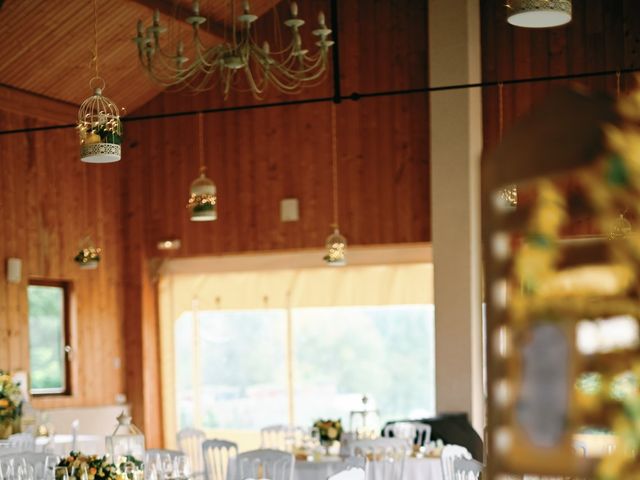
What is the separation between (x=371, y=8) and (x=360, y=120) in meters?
1.34

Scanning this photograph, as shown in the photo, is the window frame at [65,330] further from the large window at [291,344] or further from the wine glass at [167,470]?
the wine glass at [167,470]

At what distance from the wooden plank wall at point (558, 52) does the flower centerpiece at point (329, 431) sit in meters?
3.69

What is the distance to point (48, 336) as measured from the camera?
1230 centimetres

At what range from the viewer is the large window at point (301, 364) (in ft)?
Result: 41.9

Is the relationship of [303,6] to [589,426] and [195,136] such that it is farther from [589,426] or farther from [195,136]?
[589,426]

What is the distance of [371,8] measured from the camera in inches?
485

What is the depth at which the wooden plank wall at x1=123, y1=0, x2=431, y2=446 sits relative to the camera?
1208cm

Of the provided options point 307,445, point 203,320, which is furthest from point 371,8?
point 307,445

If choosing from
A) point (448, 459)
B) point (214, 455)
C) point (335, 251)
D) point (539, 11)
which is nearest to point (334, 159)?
point (335, 251)

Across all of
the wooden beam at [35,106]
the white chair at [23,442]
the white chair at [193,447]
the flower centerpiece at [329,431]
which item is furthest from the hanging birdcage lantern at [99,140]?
the wooden beam at [35,106]

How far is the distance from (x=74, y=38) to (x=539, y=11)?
7.21 metres

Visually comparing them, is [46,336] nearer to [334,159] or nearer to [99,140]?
[334,159]

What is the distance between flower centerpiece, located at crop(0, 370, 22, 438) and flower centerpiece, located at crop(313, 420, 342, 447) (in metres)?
2.97

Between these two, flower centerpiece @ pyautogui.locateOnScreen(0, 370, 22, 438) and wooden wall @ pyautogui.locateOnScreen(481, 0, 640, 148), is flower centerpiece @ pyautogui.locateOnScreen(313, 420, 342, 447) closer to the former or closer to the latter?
flower centerpiece @ pyautogui.locateOnScreen(0, 370, 22, 438)
